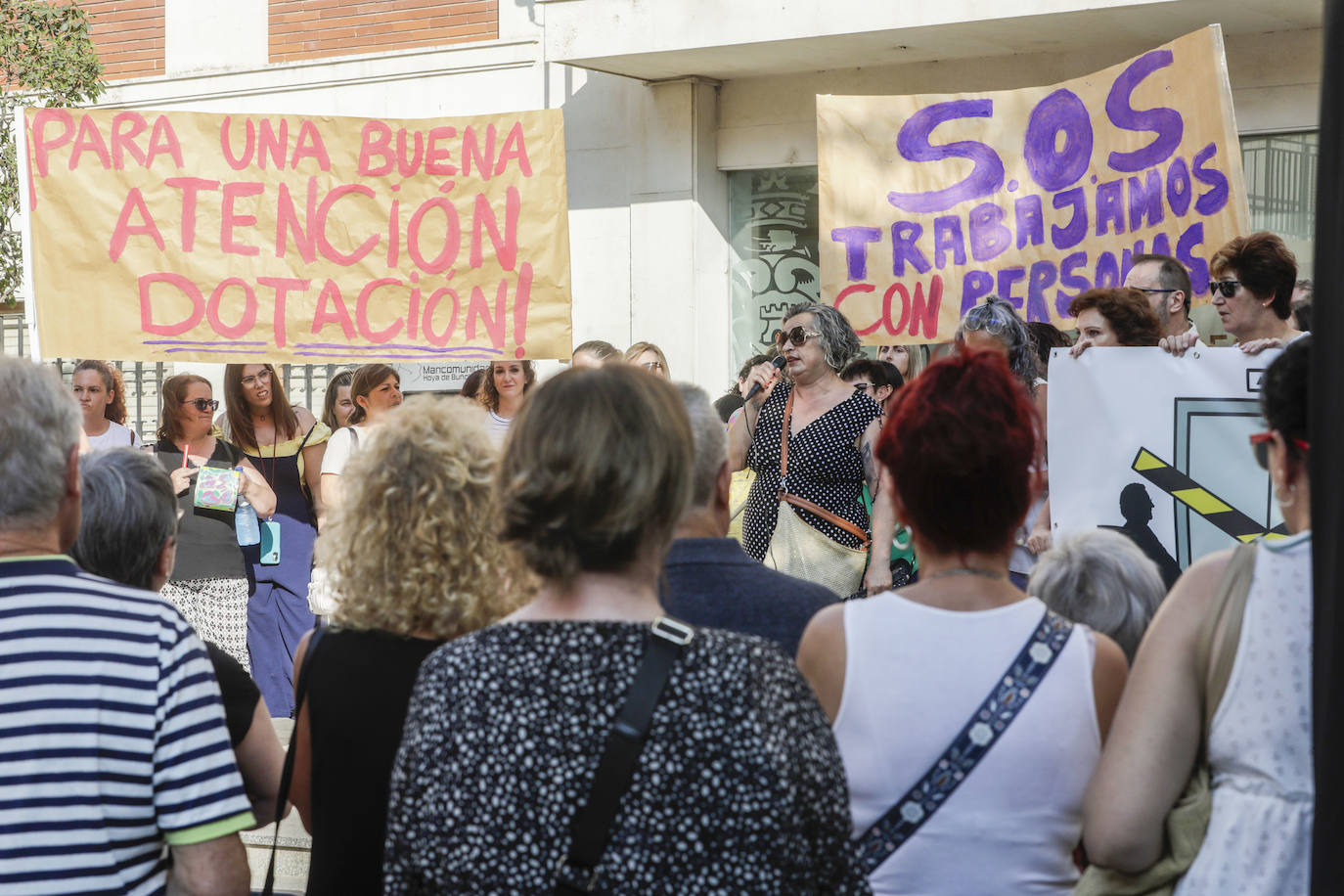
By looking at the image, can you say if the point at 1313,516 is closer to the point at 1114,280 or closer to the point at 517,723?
the point at 517,723

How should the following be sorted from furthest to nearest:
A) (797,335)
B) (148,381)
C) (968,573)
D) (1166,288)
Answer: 1. (148,381)
2. (797,335)
3. (1166,288)
4. (968,573)

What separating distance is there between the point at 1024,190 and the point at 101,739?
5.80 m

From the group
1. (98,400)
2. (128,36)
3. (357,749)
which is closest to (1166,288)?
(357,749)

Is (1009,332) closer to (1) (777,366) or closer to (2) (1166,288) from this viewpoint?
(2) (1166,288)

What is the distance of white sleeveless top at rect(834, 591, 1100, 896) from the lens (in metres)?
2.19

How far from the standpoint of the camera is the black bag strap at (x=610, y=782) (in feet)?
5.55

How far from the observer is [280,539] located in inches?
266

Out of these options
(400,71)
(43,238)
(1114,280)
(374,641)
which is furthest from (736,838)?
(400,71)

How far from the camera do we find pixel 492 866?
1.73m

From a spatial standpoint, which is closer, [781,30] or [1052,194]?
[1052,194]

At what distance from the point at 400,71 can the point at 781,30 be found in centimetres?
347

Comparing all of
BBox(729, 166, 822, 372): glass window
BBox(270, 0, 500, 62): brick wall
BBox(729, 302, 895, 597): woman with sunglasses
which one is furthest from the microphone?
BBox(270, 0, 500, 62): brick wall

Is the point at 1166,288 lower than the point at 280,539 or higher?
higher

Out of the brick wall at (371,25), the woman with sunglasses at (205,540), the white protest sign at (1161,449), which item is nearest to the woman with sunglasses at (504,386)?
the woman with sunglasses at (205,540)
